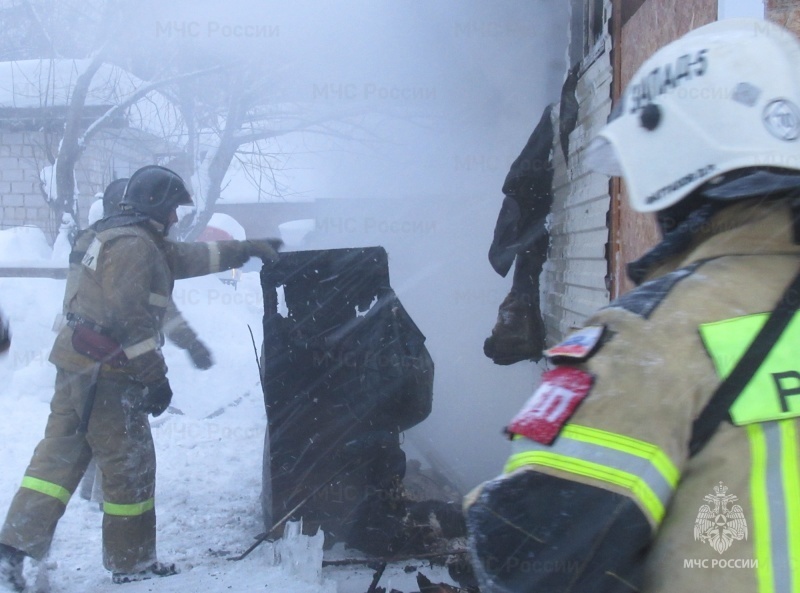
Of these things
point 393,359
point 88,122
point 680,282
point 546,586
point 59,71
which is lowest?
point 393,359

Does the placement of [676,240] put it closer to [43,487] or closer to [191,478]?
[43,487]

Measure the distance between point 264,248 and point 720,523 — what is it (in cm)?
341

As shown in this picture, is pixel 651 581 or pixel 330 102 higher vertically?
pixel 330 102

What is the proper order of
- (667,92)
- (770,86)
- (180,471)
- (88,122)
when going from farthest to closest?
(88,122)
(180,471)
(667,92)
(770,86)

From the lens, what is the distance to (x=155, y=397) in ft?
12.4

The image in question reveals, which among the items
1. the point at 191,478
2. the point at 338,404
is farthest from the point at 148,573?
the point at 191,478

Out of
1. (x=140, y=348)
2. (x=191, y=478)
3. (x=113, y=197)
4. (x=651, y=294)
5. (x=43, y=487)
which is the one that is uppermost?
(x=113, y=197)

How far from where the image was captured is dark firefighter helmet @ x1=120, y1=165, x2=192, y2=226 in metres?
3.97

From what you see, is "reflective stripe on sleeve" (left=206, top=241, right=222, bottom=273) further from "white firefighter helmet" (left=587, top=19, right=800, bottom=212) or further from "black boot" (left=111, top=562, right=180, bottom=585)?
"white firefighter helmet" (left=587, top=19, right=800, bottom=212)

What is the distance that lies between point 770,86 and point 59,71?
457 inches

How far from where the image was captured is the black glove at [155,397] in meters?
3.77

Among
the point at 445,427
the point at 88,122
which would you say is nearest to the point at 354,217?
the point at 445,427

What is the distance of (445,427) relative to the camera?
21.3 feet

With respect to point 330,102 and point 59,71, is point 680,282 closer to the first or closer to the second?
point 330,102
